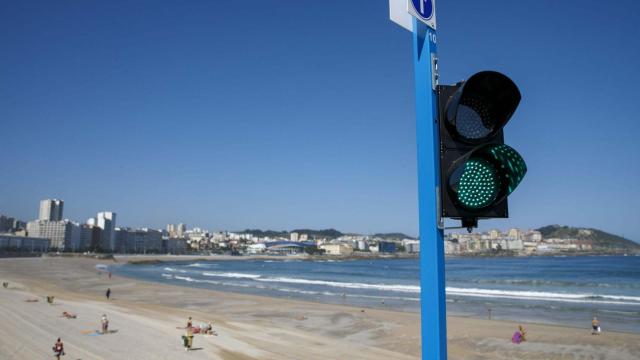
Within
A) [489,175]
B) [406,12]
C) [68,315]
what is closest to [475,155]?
[489,175]

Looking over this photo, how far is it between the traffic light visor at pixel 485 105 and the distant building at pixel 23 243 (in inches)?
7205

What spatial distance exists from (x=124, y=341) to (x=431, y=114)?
20.1m

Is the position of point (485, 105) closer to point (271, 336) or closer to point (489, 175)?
point (489, 175)

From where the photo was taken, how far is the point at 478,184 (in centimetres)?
241

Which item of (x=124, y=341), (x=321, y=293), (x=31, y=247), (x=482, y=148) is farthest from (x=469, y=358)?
(x=31, y=247)

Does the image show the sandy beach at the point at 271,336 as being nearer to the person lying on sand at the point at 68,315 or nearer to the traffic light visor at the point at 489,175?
the person lying on sand at the point at 68,315

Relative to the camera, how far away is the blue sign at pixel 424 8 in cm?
242

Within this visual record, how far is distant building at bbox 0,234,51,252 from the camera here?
520ft

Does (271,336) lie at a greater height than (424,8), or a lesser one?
lesser

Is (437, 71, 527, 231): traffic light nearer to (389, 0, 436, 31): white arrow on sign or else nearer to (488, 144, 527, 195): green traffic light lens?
(488, 144, 527, 195): green traffic light lens

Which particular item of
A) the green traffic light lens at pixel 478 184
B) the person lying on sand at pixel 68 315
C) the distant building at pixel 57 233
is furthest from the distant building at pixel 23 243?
the green traffic light lens at pixel 478 184

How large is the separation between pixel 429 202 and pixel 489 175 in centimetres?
38

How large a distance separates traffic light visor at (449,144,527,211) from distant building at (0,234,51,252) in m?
183

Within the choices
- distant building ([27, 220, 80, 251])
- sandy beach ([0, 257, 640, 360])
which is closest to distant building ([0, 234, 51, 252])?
distant building ([27, 220, 80, 251])
